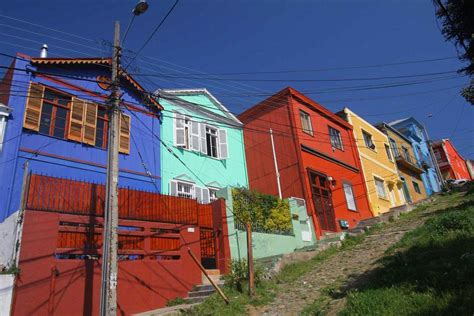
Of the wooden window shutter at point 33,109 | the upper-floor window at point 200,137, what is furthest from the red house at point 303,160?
the wooden window shutter at point 33,109

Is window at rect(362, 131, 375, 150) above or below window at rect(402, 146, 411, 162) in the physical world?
below

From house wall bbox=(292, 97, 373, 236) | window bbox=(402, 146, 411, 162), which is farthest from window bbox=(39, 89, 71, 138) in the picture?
window bbox=(402, 146, 411, 162)

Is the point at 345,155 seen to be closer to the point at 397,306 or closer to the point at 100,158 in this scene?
the point at 100,158

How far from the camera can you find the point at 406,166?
1332 inches

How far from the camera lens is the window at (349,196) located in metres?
22.5

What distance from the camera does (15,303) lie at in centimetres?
809

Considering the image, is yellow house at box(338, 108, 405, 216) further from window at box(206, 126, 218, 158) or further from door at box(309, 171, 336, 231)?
window at box(206, 126, 218, 158)

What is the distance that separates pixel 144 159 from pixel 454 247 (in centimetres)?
1136

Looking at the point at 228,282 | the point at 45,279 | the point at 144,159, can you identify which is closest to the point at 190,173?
the point at 144,159

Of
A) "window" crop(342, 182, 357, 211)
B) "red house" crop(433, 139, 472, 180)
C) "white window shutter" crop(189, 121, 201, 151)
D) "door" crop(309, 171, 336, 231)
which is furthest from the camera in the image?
"red house" crop(433, 139, 472, 180)

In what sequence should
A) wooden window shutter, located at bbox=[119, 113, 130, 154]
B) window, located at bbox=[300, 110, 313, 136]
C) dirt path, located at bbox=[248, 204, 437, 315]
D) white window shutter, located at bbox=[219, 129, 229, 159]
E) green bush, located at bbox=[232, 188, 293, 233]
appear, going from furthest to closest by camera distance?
window, located at bbox=[300, 110, 313, 136], white window shutter, located at bbox=[219, 129, 229, 159], wooden window shutter, located at bbox=[119, 113, 130, 154], green bush, located at bbox=[232, 188, 293, 233], dirt path, located at bbox=[248, 204, 437, 315]

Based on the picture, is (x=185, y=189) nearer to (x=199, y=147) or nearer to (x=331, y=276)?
(x=199, y=147)

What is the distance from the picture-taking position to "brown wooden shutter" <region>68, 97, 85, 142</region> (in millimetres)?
14170

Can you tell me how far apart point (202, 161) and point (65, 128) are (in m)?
6.28
